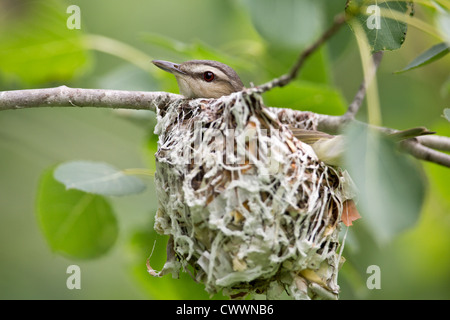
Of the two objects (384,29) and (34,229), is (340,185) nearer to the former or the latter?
(384,29)

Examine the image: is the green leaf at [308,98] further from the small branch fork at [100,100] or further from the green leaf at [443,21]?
the green leaf at [443,21]

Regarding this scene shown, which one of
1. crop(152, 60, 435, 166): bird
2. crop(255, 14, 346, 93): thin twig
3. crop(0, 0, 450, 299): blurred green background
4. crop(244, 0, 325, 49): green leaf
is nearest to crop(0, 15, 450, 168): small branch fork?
crop(152, 60, 435, 166): bird

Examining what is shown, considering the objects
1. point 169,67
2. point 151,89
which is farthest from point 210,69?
point 151,89

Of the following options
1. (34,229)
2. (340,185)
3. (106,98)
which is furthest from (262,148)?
(34,229)

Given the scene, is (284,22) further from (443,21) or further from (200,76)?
(200,76)

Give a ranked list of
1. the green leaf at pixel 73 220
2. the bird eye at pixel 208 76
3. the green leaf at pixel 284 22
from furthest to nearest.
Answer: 1. the bird eye at pixel 208 76
2. the green leaf at pixel 73 220
3. the green leaf at pixel 284 22

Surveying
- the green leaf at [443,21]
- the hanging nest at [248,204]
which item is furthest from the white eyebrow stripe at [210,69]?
the green leaf at [443,21]
